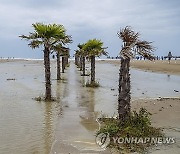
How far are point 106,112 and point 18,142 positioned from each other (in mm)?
5808

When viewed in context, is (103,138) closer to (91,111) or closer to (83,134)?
(83,134)

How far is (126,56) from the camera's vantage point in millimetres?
10508

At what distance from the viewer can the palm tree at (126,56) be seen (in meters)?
10.5

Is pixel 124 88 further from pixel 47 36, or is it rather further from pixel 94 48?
pixel 94 48

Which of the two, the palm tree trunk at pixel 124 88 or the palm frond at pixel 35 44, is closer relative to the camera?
the palm tree trunk at pixel 124 88

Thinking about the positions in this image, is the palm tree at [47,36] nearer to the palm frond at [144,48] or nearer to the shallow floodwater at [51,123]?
the shallow floodwater at [51,123]

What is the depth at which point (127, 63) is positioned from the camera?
10586 millimetres

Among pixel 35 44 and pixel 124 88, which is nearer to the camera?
pixel 124 88

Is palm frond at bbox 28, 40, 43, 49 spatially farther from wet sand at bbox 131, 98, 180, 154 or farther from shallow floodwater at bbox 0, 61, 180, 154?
wet sand at bbox 131, 98, 180, 154

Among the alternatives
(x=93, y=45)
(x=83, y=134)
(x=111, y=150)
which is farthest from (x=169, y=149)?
(x=93, y=45)

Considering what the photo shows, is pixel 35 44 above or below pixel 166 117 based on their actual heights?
above

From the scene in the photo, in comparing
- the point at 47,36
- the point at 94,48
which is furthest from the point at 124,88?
the point at 94,48

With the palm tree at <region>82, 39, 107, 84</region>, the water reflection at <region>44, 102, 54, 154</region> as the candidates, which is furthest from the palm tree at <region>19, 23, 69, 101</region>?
the palm tree at <region>82, 39, 107, 84</region>

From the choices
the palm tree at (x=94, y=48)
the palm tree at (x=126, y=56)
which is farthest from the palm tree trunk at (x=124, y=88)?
the palm tree at (x=94, y=48)
